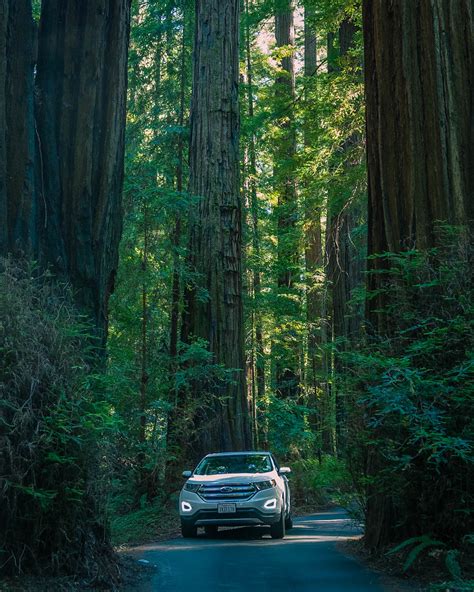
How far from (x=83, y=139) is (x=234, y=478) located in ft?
24.6

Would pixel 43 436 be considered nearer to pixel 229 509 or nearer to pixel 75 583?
pixel 75 583

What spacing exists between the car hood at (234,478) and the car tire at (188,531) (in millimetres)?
799

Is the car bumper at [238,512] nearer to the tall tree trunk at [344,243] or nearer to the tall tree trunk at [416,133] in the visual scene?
the tall tree trunk at [416,133]

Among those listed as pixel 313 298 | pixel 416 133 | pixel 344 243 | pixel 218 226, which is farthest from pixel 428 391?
pixel 313 298

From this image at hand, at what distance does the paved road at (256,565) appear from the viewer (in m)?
10.1

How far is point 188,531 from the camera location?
16547mm

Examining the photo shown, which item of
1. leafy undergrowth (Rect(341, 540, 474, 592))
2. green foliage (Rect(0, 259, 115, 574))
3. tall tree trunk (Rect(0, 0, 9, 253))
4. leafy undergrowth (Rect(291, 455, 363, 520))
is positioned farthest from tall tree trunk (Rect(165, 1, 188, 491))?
green foliage (Rect(0, 259, 115, 574))

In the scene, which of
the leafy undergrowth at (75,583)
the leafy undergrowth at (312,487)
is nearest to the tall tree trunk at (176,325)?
the leafy undergrowth at (312,487)

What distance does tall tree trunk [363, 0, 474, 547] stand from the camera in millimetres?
12023

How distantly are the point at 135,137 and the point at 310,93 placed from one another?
4.93 m

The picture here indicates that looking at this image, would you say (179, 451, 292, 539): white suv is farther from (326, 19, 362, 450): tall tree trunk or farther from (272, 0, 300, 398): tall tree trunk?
(272, 0, 300, 398): tall tree trunk

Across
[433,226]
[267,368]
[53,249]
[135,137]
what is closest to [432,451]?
[433,226]

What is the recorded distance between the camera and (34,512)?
8.30 metres

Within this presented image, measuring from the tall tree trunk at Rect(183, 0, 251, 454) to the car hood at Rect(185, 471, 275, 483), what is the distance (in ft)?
15.8
